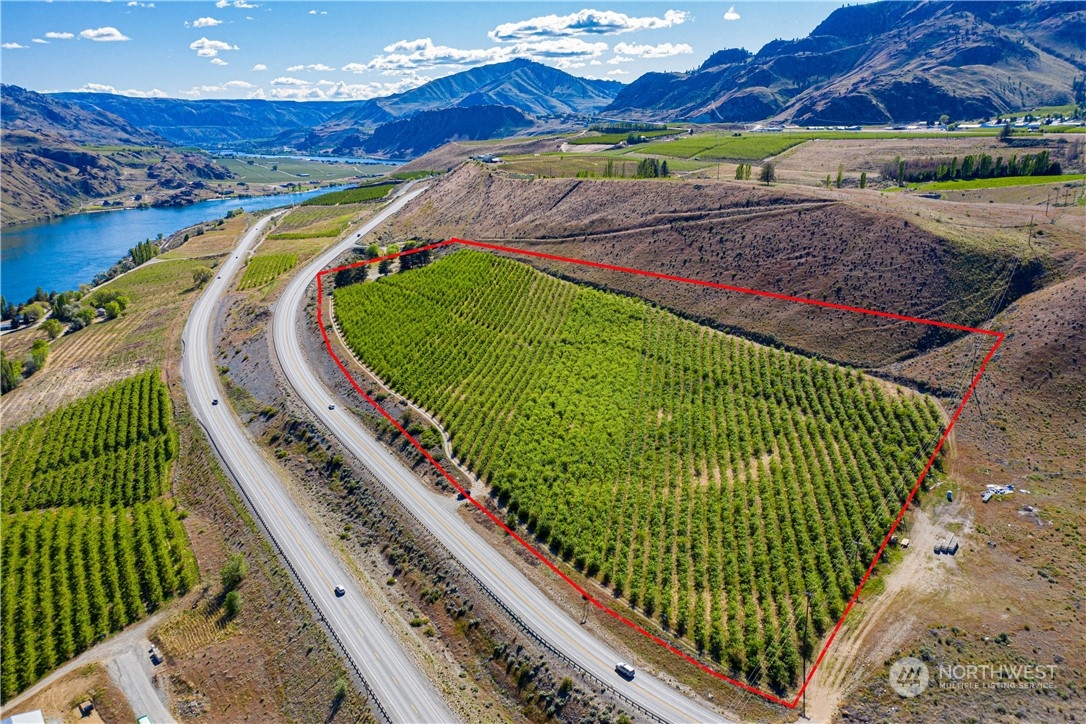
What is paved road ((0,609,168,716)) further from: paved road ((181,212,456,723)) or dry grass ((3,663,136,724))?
paved road ((181,212,456,723))

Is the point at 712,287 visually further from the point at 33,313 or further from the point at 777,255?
the point at 33,313

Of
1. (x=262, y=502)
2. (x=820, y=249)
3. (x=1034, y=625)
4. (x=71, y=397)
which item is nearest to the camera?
(x=1034, y=625)

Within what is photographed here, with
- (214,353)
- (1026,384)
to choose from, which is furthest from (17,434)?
(1026,384)

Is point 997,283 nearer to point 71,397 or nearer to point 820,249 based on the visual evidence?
point 820,249

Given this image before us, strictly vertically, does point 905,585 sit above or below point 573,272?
below

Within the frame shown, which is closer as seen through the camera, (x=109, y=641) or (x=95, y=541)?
(x=109, y=641)

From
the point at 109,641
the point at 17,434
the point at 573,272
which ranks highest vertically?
the point at 573,272

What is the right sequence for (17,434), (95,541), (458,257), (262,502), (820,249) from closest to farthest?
(95,541)
(262,502)
(17,434)
(820,249)
(458,257)
